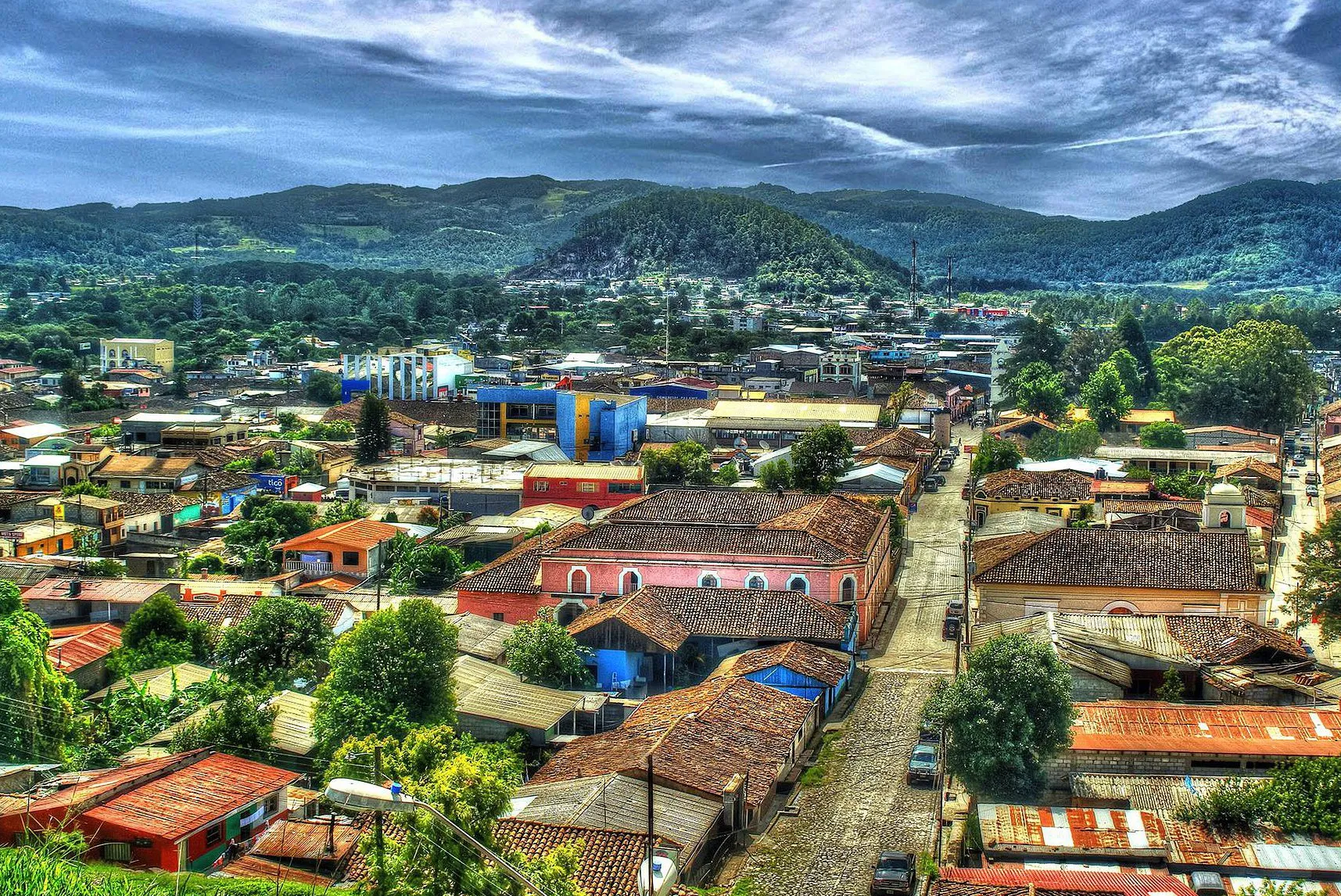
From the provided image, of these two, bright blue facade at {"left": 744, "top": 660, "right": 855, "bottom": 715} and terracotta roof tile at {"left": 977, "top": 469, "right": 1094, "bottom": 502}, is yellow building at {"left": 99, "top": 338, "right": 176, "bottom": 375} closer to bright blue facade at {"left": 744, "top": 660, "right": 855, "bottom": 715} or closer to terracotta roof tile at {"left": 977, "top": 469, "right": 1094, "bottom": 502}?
terracotta roof tile at {"left": 977, "top": 469, "right": 1094, "bottom": 502}

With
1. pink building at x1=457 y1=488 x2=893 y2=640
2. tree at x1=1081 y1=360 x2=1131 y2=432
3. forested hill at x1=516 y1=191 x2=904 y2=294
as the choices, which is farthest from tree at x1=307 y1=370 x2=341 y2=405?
forested hill at x1=516 y1=191 x2=904 y2=294

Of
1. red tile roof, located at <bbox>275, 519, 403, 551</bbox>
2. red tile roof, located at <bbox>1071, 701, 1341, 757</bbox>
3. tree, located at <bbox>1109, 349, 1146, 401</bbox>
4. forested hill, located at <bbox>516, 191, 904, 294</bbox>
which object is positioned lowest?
red tile roof, located at <bbox>275, 519, 403, 551</bbox>

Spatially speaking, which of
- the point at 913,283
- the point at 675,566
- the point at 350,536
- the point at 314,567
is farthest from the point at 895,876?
the point at 913,283

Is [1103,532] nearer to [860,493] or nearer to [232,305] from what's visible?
[860,493]

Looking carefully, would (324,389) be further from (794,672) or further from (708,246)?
(708,246)

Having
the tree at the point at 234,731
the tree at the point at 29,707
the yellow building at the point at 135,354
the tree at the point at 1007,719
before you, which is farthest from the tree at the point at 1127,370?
the yellow building at the point at 135,354

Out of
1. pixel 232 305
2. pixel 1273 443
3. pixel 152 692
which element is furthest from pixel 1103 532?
pixel 232 305
